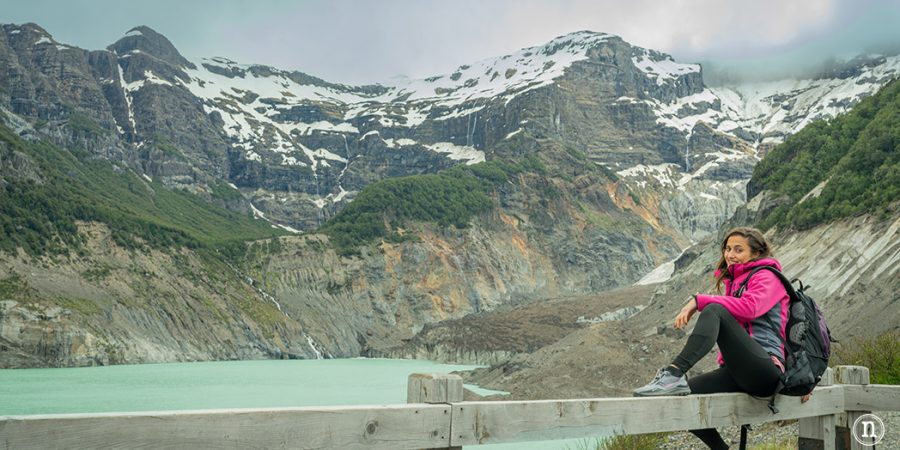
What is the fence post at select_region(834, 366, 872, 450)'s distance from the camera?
23.9ft

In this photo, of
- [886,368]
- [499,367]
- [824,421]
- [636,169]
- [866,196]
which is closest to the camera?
[824,421]

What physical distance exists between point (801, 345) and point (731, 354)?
0.57m

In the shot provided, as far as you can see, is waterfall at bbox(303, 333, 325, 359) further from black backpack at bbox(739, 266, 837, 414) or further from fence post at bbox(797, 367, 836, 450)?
black backpack at bbox(739, 266, 837, 414)

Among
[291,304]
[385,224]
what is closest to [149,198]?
[385,224]

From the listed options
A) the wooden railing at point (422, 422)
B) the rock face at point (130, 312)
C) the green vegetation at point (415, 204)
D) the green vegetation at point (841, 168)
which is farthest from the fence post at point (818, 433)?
the green vegetation at point (415, 204)

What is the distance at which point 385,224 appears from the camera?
140 metres

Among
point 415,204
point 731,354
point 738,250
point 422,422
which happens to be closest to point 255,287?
point 415,204

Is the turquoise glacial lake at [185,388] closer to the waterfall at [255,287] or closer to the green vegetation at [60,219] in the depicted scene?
the green vegetation at [60,219]

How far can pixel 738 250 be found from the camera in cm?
649

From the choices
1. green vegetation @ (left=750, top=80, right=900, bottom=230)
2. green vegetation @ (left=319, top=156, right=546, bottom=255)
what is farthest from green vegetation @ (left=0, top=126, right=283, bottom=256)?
green vegetation @ (left=750, top=80, right=900, bottom=230)

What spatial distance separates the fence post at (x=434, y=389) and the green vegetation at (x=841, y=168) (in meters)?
43.6

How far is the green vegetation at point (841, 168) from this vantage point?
45156mm

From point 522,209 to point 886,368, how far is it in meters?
146

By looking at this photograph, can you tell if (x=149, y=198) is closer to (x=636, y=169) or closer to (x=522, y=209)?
(x=522, y=209)
